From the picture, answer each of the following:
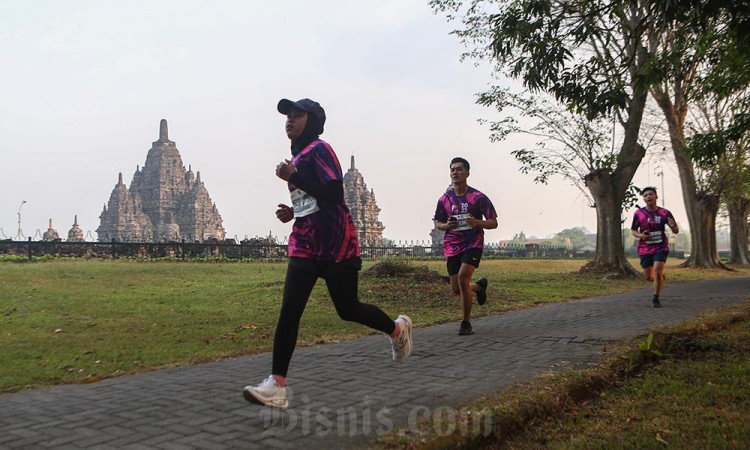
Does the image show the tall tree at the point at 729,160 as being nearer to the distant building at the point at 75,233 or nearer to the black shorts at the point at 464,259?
the black shorts at the point at 464,259

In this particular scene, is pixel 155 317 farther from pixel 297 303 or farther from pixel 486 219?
pixel 297 303

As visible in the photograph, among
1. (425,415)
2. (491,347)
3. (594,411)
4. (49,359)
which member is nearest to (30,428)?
(425,415)

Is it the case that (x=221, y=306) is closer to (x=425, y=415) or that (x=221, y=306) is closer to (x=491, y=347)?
(x=491, y=347)

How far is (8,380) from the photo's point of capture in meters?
4.54

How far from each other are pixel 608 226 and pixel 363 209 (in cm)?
4215

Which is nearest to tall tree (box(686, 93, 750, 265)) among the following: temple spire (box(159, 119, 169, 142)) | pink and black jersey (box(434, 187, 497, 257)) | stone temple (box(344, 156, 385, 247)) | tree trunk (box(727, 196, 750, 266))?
tree trunk (box(727, 196, 750, 266))

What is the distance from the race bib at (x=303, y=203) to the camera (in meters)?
3.82

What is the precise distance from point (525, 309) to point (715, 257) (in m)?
24.6

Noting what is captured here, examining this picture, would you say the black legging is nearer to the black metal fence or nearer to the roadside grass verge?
the roadside grass verge

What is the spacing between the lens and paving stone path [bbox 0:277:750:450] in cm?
301

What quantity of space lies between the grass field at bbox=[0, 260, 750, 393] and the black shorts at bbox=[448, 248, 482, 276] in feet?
3.95

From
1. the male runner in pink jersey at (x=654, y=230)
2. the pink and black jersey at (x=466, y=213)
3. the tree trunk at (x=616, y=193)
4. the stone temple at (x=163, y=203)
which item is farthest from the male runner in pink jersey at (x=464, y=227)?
the stone temple at (x=163, y=203)

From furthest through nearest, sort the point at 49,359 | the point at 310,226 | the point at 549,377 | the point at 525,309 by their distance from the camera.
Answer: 1. the point at 525,309
2. the point at 49,359
3. the point at 549,377
4. the point at 310,226

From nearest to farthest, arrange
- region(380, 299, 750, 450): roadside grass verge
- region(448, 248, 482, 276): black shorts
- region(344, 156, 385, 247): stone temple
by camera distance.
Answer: region(380, 299, 750, 450): roadside grass verge, region(448, 248, 482, 276): black shorts, region(344, 156, 385, 247): stone temple
